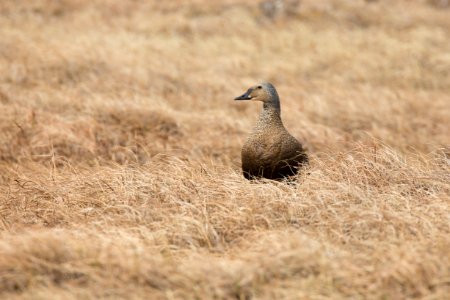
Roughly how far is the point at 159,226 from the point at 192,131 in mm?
4237

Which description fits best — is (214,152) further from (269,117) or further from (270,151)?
(270,151)

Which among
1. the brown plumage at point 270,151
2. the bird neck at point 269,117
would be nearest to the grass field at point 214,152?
the brown plumage at point 270,151

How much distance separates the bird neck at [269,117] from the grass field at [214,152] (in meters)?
0.45

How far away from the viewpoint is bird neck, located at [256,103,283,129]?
15.6ft

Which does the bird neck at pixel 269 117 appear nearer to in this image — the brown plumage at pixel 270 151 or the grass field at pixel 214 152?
the brown plumage at pixel 270 151

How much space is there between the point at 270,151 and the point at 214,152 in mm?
2825

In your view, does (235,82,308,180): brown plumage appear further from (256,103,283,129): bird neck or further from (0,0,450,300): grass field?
(0,0,450,300): grass field

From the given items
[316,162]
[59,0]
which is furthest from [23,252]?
[59,0]

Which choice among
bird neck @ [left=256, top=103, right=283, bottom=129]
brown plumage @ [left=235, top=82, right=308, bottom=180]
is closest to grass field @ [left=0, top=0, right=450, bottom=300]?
brown plumage @ [left=235, top=82, right=308, bottom=180]

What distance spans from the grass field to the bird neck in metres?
0.45

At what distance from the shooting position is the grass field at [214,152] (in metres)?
3.28

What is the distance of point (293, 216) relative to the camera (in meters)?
4.01

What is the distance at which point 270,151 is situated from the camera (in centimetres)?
466

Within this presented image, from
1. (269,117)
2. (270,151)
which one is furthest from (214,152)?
(270,151)
